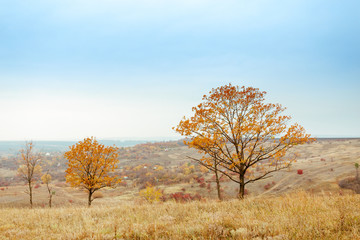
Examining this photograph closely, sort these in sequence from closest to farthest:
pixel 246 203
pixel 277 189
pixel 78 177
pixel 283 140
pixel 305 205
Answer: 1. pixel 305 205
2. pixel 246 203
3. pixel 283 140
4. pixel 78 177
5. pixel 277 189

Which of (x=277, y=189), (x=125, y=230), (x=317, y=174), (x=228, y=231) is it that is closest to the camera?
(x=228, y=231)

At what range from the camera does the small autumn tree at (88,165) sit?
25.5m

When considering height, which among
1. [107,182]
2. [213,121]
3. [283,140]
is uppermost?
[213,121]

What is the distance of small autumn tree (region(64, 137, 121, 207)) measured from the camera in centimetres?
2555

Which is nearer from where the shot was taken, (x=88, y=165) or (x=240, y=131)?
(x=240, y=131)

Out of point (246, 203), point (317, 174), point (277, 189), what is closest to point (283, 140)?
point (246, 203)

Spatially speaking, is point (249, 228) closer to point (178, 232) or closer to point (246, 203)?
point (178, 232)

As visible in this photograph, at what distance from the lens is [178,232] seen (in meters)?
5.41

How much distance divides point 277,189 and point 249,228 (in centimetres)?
4898

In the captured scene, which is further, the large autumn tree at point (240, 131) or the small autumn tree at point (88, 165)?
the small autumn tree at point (88, 165)

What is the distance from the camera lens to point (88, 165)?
1035 inches

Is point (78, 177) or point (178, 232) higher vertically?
point (178, 232)

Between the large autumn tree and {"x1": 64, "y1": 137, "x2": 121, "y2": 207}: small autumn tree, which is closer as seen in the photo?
the large autumn tree

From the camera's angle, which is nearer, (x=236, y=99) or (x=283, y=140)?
(x=283, y=140)
